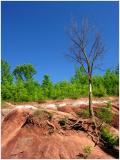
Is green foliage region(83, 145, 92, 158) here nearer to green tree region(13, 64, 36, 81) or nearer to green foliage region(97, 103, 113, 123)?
green foliage region(97, 103, 113, 123)

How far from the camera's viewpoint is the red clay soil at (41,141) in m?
13.9

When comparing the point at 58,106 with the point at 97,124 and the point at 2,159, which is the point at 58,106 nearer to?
the point at 97,124

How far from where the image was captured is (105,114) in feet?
62.7

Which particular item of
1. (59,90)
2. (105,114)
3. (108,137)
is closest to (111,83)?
(59,90)

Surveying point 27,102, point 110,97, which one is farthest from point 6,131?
point 110,97

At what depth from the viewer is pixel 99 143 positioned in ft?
50.8

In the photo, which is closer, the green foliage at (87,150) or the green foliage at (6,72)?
the green foliage at (87,150)

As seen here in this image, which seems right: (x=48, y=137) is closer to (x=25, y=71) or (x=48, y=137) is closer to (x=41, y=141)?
(x=41, y=141)

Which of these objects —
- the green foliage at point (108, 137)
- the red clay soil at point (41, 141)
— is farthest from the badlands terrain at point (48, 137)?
the green foliage at point (108, 137)

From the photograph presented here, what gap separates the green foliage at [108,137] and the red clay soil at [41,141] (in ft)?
2.72

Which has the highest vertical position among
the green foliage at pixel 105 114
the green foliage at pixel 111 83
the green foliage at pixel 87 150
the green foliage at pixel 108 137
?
the green foliage at pixel 111 83

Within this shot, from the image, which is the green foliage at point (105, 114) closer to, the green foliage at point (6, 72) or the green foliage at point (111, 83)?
the green foliage at point (111, 83)

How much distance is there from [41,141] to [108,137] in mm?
3491

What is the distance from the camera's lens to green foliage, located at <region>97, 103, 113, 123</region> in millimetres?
18745
